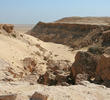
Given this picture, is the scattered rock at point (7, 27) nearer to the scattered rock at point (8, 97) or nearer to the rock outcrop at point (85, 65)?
the rock outcrop at point (85, 65)

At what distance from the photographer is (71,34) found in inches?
1396

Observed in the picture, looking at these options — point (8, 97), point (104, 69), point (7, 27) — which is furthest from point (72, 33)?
point (8, 97)

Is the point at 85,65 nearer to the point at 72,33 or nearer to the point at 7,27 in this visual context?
the point at 7,27

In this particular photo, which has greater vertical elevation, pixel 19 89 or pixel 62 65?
pixel 19 89

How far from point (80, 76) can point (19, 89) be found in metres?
3.78

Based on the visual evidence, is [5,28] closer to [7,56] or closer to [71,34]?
[7,56]

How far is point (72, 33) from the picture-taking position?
1398 inches

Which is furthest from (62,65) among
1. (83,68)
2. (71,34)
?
(71,34)

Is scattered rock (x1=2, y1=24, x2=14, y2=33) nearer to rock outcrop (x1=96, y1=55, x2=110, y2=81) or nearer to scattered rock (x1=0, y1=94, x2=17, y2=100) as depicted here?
rock outcrop (x1=96, y1=55, x2=110, y2=81)

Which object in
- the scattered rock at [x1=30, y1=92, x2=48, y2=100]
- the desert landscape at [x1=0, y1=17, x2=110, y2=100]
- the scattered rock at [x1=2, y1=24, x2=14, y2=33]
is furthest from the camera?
the scattered rock at [x1=2, y1=24, x2=14, y2=33]

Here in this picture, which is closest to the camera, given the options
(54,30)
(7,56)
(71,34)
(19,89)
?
(19,89)

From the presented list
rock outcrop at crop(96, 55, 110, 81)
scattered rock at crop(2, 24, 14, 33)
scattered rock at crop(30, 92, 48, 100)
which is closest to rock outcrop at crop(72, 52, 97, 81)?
rock outcrop at crop(96, 55, 110, 81)

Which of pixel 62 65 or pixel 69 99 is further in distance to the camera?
pixel 62 65

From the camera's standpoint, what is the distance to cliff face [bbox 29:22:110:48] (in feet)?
99.7
